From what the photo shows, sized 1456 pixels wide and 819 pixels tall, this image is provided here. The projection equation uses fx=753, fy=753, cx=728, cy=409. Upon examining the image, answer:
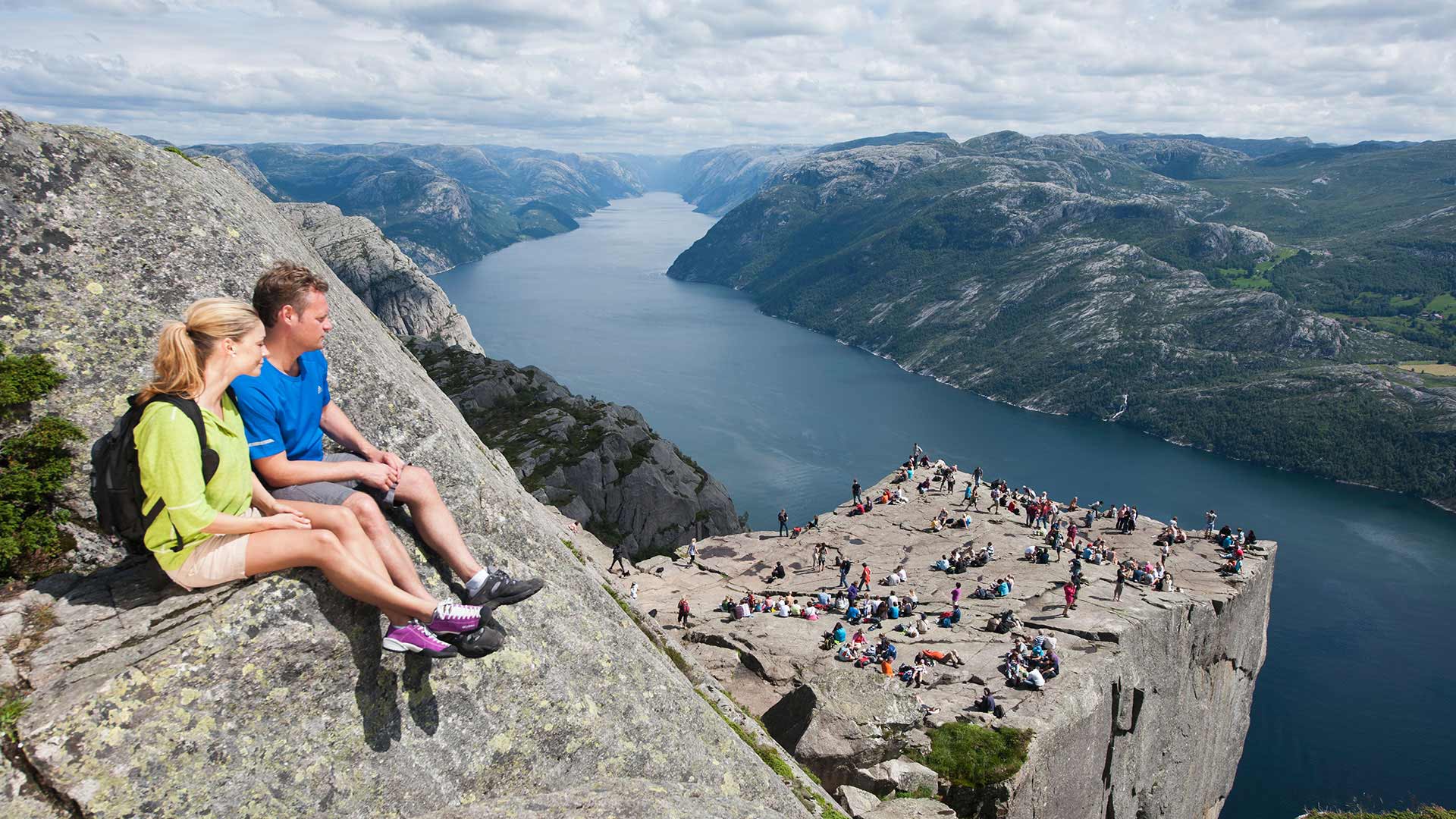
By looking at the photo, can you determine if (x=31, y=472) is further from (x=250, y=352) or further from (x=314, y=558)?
(x=314, y=558)

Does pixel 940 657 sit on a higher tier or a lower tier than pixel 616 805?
lower

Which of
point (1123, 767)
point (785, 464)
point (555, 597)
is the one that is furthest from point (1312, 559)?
point (555, 597)

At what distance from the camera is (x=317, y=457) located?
955 centimetres

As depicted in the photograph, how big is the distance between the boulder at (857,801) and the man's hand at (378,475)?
651 inches

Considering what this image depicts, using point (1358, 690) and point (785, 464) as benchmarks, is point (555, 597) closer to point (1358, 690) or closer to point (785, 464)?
point (1358, 690)

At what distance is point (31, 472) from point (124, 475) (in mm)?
2295

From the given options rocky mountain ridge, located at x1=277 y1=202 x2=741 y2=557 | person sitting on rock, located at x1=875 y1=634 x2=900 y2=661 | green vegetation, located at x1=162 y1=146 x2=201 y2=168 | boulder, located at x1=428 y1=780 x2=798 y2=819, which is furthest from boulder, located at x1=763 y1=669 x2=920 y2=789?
rocky mountain ridge, located at x1=277 y1=202 x2=741 y2=557

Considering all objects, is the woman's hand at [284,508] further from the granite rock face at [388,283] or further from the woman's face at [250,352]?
the granite rock face at [388,283]

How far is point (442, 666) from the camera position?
8984 millimetres

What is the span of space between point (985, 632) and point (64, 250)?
129ft

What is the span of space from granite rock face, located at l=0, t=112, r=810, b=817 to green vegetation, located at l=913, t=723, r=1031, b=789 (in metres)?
15.3

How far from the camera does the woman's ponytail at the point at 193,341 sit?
762 centimetres

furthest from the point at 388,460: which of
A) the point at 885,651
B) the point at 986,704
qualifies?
the point at 885,651

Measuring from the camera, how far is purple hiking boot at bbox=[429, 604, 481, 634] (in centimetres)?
834
